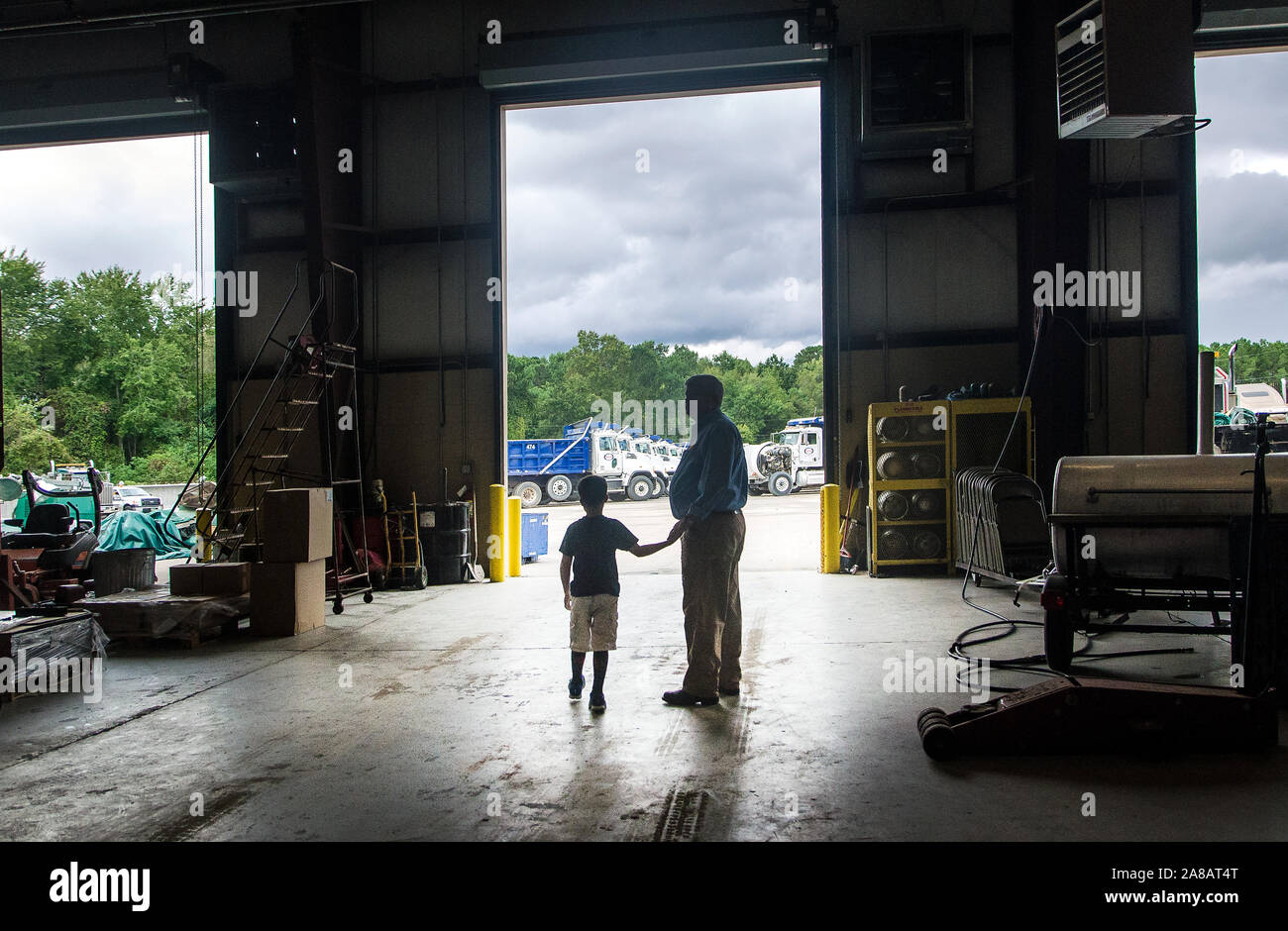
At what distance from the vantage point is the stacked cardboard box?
7.47 meters

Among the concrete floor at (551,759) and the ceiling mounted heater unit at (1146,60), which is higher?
the ceiling mounted heater unit at (1146,60)

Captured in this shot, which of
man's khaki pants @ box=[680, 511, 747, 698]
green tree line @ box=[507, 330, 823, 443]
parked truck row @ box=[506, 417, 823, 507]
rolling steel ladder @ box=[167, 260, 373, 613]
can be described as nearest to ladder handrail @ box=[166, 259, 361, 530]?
rolling steel ladder @ box=[167, 260, 373, 613]

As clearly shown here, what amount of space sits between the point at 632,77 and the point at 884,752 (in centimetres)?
1012

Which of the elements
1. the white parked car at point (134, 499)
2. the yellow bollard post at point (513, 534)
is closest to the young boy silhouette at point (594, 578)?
the yellow bollard post at point (513, 534)

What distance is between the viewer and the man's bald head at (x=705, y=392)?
16.5 ft

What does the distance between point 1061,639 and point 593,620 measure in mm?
3158

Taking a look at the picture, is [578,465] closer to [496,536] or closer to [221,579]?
[496,536]

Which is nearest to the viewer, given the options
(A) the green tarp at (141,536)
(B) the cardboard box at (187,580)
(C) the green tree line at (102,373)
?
(B) the cardboard box at (187,580)

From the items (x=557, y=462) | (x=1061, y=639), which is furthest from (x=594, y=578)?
(x=557, y=462)

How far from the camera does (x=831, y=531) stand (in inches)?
433

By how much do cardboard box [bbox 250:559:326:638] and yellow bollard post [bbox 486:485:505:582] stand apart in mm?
3691

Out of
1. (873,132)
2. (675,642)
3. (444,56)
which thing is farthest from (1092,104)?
(444,56)

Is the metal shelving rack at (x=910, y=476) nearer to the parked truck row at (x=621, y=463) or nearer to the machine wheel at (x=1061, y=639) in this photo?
the machine wheel at (x=1061, y=639)

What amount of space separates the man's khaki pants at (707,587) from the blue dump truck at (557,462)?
1940cm
